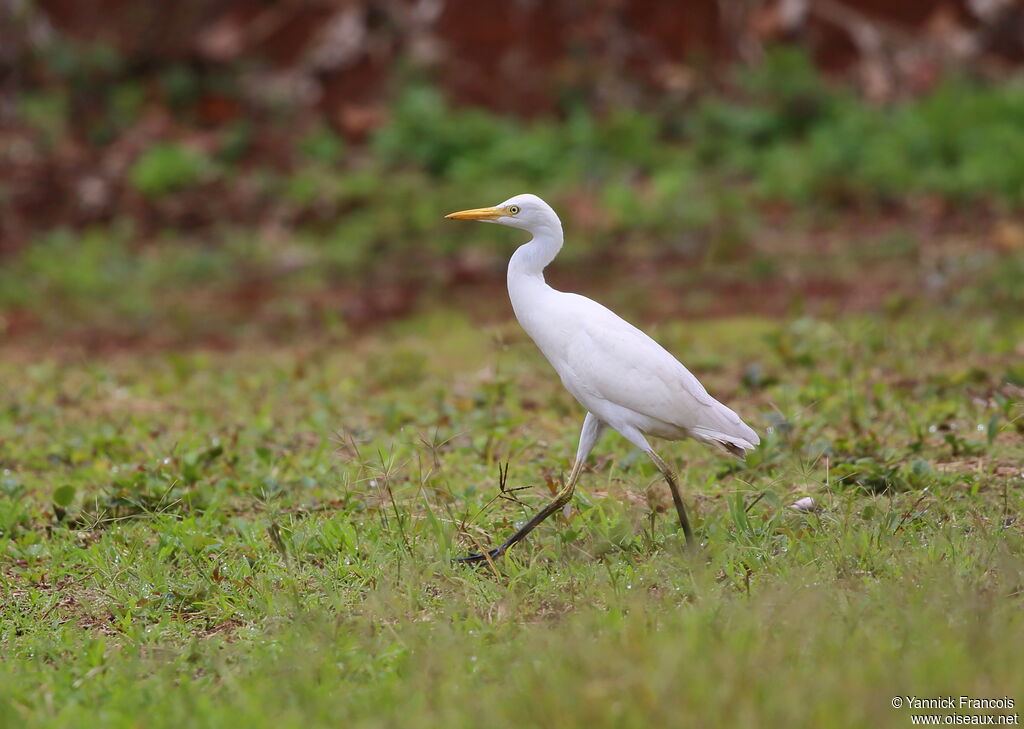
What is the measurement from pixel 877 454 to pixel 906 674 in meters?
2.13

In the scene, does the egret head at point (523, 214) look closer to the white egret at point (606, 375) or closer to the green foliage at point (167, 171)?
the white egret at point (606, 375)

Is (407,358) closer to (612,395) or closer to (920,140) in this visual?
(612,395)

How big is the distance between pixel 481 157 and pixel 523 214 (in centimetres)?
713

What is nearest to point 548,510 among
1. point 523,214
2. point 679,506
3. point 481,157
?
point 679,506

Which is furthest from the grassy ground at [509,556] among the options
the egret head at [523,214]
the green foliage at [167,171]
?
the green foliage at [167,171]

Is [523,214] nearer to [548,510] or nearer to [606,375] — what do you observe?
[606,375]

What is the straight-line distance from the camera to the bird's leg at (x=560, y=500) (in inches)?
161

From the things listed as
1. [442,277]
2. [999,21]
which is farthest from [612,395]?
[999,21]

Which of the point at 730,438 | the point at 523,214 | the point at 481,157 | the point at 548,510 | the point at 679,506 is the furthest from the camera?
the point at 481,157

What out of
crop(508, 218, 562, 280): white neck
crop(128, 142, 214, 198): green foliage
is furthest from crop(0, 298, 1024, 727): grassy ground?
crop(128, 142, 214, 198): green foliage

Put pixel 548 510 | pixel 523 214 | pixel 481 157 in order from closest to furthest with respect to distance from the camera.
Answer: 1. pixel 548 510
2. pixel 523 214
3. pixel 481 157

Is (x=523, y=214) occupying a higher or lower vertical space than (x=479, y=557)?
higher

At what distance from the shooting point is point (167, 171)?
11281 mm

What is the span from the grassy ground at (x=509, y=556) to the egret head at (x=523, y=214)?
80 centimetres
